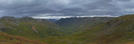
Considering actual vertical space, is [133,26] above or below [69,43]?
above

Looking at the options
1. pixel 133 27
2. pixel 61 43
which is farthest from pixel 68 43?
pixel 133 27

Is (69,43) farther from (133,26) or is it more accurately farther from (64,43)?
(133,26)

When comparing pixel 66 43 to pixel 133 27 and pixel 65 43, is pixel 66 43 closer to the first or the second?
pixel 65 43

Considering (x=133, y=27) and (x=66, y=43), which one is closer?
(x=133, y=27)

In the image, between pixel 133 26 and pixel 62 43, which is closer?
pixel 133 26

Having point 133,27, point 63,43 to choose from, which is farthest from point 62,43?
point 133,27

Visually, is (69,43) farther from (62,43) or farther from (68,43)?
(62,43)

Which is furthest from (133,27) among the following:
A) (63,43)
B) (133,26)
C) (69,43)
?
(63,43)

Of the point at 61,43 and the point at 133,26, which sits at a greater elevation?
the point at 133,26
